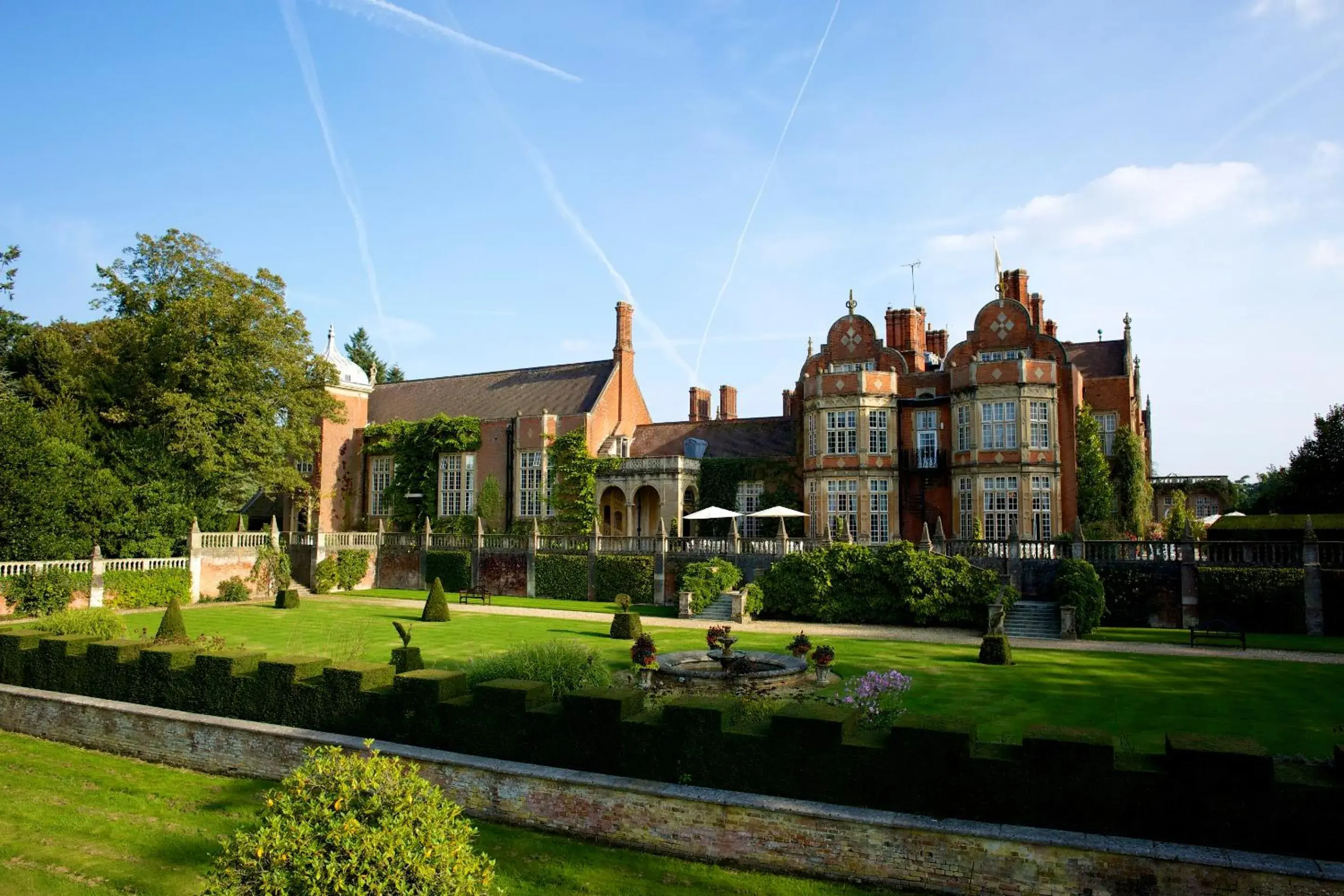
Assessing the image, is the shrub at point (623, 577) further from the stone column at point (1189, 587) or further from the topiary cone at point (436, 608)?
the stone column at point (1189, 587)

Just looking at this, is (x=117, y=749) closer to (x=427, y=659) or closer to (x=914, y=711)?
(x=427, y=659)

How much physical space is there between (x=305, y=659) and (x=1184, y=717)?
14382mm

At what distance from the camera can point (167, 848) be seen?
34.6ft

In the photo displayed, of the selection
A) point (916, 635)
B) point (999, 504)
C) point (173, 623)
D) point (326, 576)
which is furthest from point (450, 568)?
point (999, 504)

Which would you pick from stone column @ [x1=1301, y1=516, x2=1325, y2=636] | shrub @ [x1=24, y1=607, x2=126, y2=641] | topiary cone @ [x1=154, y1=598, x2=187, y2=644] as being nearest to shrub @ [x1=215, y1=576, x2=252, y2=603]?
topiary cone @ [x1=154, y1=598, x2=187, y2=644]

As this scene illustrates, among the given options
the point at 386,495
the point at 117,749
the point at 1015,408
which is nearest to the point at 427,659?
the point at 117,749

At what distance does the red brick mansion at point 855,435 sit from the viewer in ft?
118

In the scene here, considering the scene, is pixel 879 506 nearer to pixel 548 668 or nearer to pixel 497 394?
pixel 497 394

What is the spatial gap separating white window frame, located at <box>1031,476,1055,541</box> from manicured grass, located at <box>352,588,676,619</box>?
14.8 m

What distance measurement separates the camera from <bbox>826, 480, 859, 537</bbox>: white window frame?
127ft

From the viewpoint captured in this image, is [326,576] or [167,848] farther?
[326,576]

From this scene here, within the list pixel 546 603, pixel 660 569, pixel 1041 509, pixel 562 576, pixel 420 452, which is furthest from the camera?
pixel 420 452

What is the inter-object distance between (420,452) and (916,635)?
3189cm

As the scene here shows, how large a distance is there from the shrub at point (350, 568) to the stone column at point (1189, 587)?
3507cm
